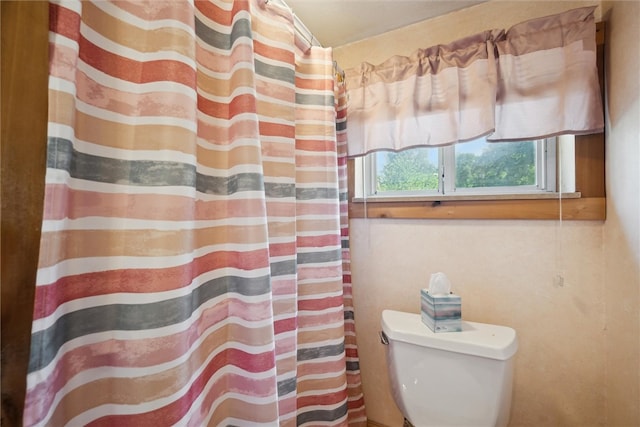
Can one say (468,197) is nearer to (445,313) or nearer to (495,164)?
(495,164)

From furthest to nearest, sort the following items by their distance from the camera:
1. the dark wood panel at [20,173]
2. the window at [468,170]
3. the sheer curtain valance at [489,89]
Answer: the window at [468,170] < the sheer curtain valance at [489,89] < the dark wood panel at [20,173]

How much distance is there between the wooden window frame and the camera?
0.89 m

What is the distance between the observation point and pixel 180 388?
49 centimetres

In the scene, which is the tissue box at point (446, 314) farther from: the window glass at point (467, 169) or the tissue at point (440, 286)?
the window glass at point (467, 169)

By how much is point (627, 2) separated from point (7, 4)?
1.47 meters

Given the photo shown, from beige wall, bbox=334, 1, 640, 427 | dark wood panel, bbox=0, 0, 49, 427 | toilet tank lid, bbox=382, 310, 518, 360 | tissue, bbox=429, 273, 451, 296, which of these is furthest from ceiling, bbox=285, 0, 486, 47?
toilet tank lid, bbox=382, 310, 518, 360

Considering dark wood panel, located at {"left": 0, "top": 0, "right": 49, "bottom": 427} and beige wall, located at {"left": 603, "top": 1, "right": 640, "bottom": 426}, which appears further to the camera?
beige wall, located at {"left": 603, "top": 1, "right": 640, "bottom": 426}

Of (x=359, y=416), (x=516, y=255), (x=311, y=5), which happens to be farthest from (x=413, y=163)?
(x=359, y=416)

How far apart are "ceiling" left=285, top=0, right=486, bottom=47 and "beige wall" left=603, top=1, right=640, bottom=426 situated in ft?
1.80

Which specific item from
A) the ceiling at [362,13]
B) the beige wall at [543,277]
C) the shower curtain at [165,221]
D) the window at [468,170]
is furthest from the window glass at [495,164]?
the shower curtain at [165,221]

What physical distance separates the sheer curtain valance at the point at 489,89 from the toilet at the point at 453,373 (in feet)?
2.40

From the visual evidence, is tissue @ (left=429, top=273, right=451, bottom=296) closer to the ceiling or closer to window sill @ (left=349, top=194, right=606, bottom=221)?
window sill @ (left=349, top=194, right=606, bottom=221)

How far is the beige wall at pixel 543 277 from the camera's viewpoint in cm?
78

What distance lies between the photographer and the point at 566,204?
930 mm
